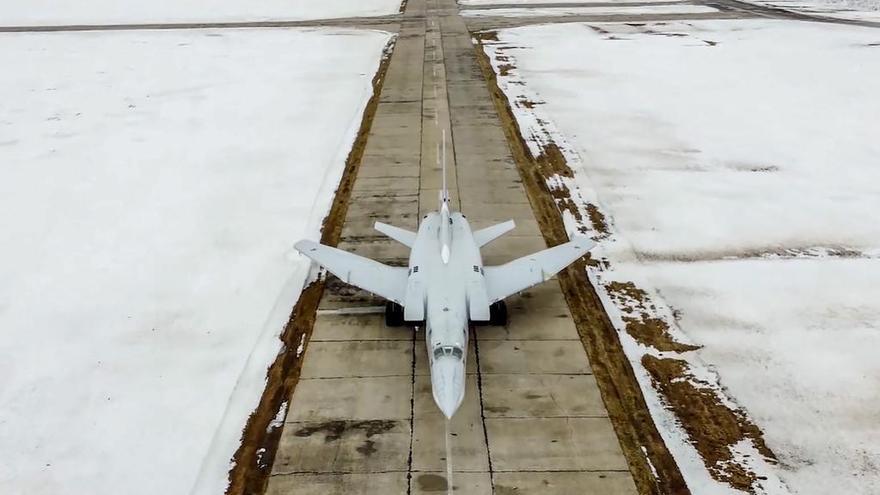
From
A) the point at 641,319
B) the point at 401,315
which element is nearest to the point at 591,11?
the point at 641,319

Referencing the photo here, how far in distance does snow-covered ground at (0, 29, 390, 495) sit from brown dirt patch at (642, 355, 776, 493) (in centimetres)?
962

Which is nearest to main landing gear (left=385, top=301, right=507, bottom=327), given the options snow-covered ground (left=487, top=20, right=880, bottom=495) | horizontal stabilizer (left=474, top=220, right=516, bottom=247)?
horizontal stabilizer (left=474, top=220, right=516, bottom=247)

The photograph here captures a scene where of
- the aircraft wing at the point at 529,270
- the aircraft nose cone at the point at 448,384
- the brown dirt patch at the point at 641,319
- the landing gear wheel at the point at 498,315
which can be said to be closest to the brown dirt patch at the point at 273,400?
the aircraft nose cone at the point at 448,384

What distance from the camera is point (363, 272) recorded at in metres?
17.2

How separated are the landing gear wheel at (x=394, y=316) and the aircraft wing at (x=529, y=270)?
7.94 ft

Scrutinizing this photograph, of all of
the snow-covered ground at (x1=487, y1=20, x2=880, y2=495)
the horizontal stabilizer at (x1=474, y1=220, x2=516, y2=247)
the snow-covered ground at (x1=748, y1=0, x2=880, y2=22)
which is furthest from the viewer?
the snow-covered ground at (x1=748, y1=0, x2=880, y2=22)

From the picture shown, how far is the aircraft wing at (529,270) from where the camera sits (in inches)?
647

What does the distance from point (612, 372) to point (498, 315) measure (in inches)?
128

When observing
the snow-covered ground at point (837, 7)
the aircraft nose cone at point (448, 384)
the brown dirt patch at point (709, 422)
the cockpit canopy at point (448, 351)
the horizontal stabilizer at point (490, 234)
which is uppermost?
the snow-covered ground at point (837, 7)

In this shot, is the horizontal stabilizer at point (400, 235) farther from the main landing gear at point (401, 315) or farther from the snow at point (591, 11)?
the snow at point (591, 11)

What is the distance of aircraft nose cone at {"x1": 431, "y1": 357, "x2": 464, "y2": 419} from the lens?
40.7 ft

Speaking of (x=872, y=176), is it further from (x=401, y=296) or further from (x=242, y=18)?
(x=242, y=18)

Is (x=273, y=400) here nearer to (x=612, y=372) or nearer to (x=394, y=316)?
(x=394, y=316)

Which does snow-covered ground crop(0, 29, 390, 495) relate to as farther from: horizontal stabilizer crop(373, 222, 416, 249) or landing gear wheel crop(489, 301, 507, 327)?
landing gear wheel crop(489, 301, 507, 327)
